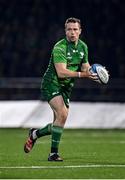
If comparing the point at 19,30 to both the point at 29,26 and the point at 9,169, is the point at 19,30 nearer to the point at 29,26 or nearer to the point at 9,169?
the point at 29,26

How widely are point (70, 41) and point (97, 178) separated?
337 centimetres

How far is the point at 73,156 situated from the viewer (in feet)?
43.5

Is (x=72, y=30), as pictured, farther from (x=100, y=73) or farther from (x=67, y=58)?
(x=100, y=73)

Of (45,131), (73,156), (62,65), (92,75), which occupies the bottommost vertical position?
(73,156)

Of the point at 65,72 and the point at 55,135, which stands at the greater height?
the point at 65,72

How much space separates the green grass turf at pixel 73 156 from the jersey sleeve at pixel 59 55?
5.15ft

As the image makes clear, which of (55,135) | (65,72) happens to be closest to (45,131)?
(55,135)

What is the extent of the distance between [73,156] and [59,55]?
2.12 metres

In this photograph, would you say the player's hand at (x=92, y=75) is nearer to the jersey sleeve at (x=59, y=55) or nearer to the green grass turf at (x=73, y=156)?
the jersey sleeve at (x=59, y=55)

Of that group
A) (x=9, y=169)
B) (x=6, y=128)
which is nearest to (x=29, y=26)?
(x=6, y=128)

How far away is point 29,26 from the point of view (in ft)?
96.0

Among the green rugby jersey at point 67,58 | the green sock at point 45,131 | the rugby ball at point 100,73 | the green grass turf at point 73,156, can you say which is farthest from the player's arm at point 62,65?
the green grass turf at point 73,156

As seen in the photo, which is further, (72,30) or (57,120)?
(57,120)

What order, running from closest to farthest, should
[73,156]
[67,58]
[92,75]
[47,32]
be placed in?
[92,75]
[67,58]
[73,156]
[47,32]
